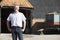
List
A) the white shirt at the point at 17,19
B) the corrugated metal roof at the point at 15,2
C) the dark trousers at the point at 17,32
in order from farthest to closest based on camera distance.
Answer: the corrugated metal roof at the point at 15,2 < the white shirt at the point at 17,19 < the dark trousers at the point at 17,32

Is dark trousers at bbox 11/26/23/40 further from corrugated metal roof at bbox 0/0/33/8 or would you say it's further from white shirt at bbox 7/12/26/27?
corrugated metal roof at bbox 0/0/33/8

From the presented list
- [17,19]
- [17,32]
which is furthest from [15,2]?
[17,32]

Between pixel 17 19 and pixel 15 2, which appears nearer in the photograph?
pixel 17 19

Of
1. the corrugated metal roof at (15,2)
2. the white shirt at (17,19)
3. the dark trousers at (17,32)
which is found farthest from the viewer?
the corrugated metal roof at (15,2)

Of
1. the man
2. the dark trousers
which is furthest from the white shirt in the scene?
the dark trousers

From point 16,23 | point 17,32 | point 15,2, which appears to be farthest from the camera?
point 15,2

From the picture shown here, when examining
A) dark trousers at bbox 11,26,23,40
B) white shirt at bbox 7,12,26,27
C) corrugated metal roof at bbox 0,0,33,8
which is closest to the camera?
dark trousers at bbox 11,26,23,40

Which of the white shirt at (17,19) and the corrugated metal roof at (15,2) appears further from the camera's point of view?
the corrugated metal roof at (15,2)

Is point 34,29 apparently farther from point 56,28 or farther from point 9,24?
point 9,24

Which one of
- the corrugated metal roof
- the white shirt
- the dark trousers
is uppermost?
the corrugated metal roof

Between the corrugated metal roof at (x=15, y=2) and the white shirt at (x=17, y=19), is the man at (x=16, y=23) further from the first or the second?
the corrugated metal roof at (x=15, y=2)

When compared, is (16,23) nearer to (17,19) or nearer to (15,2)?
(17,19)

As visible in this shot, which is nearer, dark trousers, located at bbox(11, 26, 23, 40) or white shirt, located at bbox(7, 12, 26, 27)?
dark trousers, located at bbox(11, 26, 23, 40)

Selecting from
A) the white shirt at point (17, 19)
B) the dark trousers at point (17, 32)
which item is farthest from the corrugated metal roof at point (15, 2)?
the dark trousers at point (17, 32)
